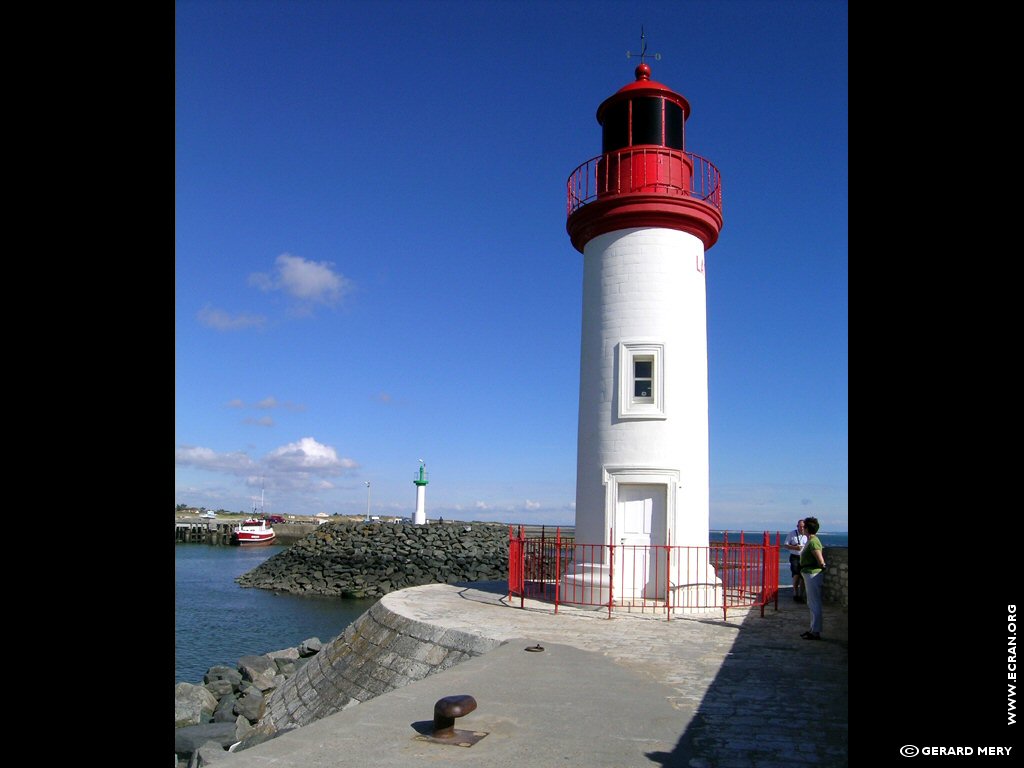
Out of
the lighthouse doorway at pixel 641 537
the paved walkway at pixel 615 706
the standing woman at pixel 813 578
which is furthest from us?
the lighthouse doorway at pixel 641 537

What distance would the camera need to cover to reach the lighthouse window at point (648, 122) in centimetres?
1266

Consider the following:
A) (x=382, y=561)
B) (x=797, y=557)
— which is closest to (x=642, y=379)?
(x=797, y=557)

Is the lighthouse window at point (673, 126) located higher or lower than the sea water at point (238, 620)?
higher

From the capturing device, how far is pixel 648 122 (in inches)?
500

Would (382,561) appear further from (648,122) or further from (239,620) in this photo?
(648,122)

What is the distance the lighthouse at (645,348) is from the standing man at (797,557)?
1.63m

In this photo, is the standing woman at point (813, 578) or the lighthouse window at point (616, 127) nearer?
the standing woman at point (813, 578)
